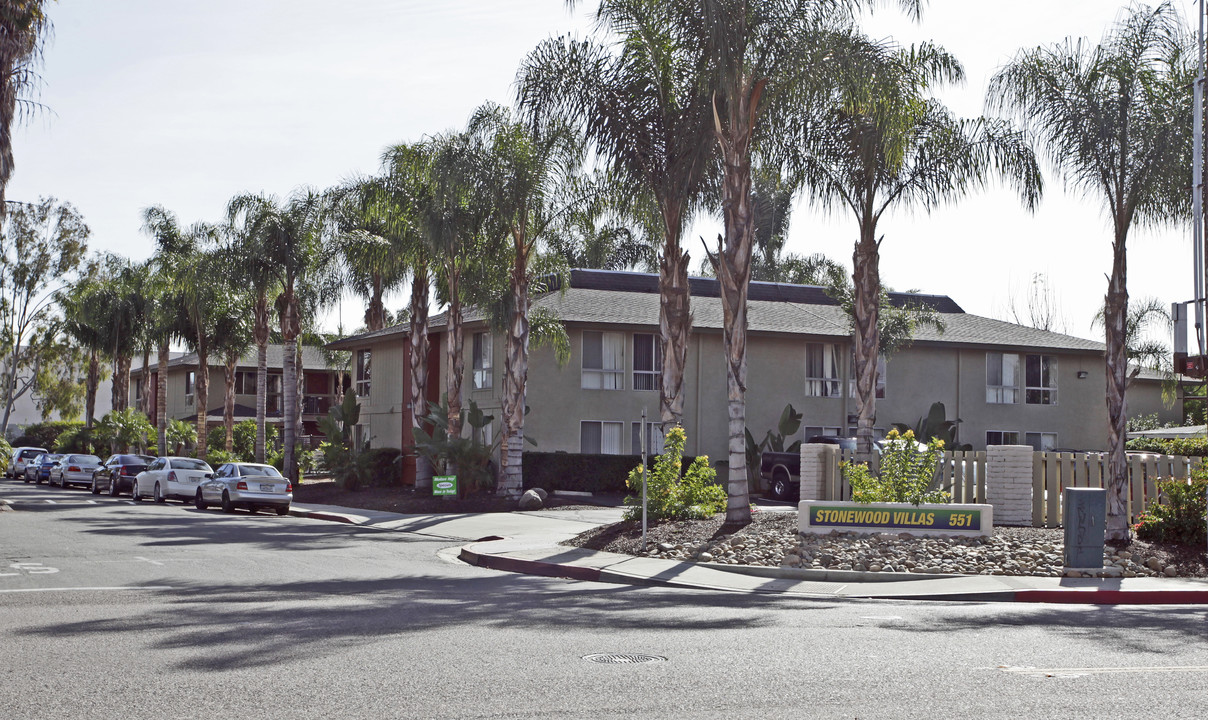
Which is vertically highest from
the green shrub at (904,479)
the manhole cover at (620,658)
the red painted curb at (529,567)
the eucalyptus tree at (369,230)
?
the eucalyptus tree at (369,230)

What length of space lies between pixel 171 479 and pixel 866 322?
20.3 metres

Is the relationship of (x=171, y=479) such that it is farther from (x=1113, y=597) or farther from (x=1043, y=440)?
(x=1043, y=440)

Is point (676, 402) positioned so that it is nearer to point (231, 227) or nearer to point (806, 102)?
point (806, 102)

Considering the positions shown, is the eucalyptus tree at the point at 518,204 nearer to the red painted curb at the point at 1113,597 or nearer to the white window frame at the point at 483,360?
the white window frame at the point at 483,360

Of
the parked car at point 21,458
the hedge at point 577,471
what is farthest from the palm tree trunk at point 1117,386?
the parked car at point 21,458

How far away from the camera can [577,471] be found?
107ft

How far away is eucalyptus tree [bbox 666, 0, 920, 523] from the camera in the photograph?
61.9 ft

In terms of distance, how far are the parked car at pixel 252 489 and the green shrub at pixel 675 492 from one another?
11.8 meters

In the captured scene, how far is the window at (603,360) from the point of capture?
3519 cm

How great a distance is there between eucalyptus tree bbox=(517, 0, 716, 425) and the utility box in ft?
26.7

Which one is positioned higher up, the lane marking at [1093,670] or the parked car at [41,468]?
the lane marking at [1093,670]

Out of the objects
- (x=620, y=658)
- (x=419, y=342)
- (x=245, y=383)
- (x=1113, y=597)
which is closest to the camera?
(x=620, y=658)

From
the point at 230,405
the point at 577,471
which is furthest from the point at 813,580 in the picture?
the point at 230,405

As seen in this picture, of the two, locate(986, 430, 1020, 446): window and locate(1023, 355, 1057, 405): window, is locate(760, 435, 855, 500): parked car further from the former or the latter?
locate(1023, 355, 1057, 405): window
